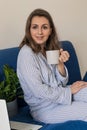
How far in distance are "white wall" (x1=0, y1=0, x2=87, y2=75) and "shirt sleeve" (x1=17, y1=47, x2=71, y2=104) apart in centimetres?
49

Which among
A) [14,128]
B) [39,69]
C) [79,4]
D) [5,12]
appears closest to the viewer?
[14,128]

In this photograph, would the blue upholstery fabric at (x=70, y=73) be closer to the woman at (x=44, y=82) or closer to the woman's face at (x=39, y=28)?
the woman at (x=44, y=82)

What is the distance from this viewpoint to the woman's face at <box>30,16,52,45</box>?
1.67m

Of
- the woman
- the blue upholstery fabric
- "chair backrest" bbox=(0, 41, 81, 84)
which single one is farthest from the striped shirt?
"chair backrest" bbox=(0, 41, 81, 84)

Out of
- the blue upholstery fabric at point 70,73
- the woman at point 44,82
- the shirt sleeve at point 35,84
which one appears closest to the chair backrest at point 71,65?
the blue upholstery fabric at point 70,73

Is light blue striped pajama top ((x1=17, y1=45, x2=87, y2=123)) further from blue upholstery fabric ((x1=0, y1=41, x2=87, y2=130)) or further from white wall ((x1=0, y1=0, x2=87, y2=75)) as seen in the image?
white wall ((x1=0, y1=0, x2=87, y2=75))

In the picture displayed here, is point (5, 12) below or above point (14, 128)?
above

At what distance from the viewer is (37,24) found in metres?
1.68

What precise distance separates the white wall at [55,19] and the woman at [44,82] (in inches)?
14.3

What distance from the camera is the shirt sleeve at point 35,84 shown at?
155 cm

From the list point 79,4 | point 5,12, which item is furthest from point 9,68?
point 79,4

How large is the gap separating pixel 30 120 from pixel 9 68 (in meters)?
0.39

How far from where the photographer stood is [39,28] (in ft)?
5.49

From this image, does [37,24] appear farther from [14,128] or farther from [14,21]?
[14,128]
